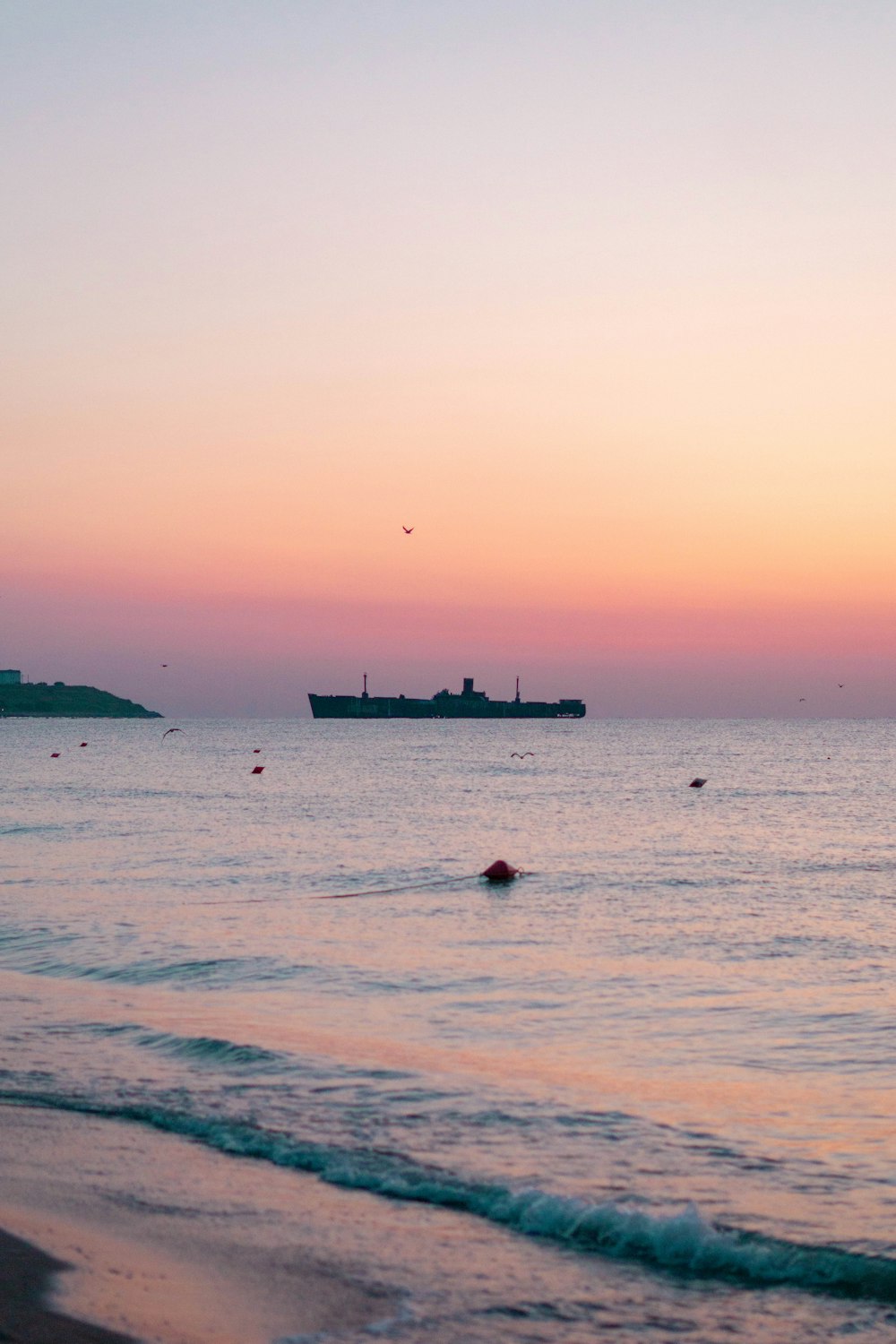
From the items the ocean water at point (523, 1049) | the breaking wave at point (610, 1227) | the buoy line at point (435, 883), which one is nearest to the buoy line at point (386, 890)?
the buoy line at point (435, 883)

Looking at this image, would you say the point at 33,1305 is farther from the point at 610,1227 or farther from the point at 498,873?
the point at 498,873

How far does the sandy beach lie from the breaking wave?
45 centimetres

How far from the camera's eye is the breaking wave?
8.21 m

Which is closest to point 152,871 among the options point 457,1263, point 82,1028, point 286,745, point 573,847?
point 573,847

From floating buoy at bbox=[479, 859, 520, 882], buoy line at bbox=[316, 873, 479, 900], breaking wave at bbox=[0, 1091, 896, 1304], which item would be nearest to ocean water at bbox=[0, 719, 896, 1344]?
breaking wave at bbox=[0, 1091, 896, 1304]

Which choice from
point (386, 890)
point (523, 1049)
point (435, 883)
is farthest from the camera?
point (435, 883)

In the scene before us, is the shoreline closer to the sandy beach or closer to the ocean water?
the sandy beach

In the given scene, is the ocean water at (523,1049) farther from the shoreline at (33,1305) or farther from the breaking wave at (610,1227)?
the shoreline at (33,1305)

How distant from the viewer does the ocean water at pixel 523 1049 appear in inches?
325

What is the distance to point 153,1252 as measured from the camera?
812 cm

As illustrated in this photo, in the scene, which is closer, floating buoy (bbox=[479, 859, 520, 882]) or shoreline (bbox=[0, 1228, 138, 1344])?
shoreline (bbox=[0, 1228, 138, 1344])

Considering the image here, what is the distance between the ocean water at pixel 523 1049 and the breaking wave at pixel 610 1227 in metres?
0.02

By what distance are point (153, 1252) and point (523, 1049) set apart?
7.18 m

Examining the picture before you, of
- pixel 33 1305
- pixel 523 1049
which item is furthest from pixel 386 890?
pixel 33 1305
